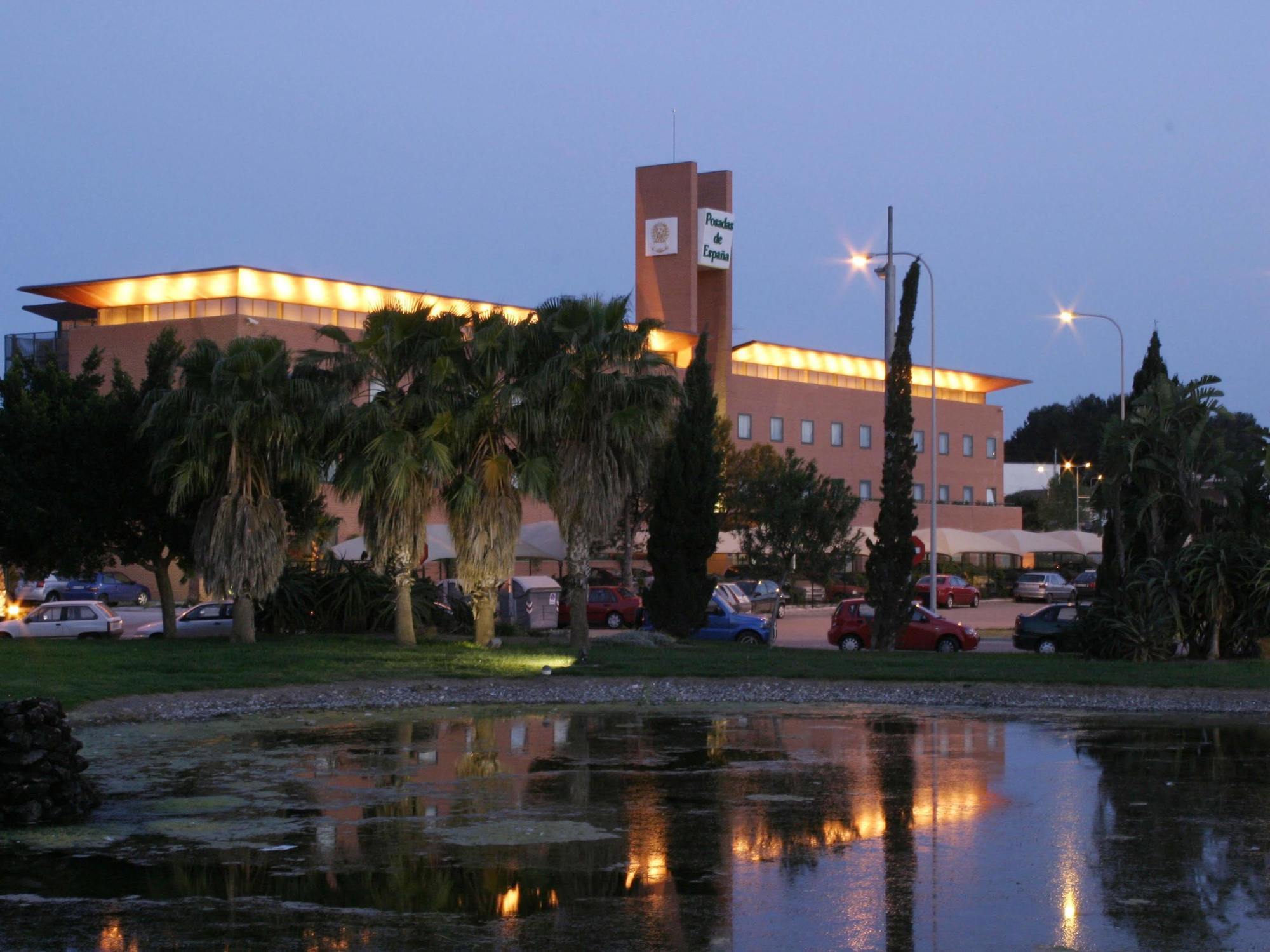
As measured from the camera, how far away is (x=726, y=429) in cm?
5503

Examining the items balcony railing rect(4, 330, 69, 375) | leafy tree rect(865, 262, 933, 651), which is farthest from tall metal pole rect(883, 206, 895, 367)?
balcony railing rect(4, 330, 69, 375)

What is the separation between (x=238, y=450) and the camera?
27906 millimetres

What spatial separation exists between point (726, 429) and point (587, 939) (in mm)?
47775

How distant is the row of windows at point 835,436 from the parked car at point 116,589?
30.8 m

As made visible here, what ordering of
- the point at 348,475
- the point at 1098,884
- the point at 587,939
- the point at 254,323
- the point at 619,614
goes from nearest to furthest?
the point at 587,939 → the point at 1098,884 → the point at 348,475 → the point at 619,614 → the point at 254,323

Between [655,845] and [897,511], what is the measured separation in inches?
827

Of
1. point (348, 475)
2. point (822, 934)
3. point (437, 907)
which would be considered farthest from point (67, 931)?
point (348, 475)

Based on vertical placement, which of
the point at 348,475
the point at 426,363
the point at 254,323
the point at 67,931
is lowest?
the point at 67,931

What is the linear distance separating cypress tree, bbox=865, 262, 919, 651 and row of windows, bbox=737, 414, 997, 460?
41.6 meters

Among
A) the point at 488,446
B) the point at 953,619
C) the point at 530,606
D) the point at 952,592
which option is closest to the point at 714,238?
the point at 952,592

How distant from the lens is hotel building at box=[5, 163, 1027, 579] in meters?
56.0

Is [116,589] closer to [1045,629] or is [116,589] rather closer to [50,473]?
[50,473]

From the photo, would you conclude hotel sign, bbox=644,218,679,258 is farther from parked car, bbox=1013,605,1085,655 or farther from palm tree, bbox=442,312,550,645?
palm tree, bbox=442,312,550,645

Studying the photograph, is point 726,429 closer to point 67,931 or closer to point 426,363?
point 426,363
